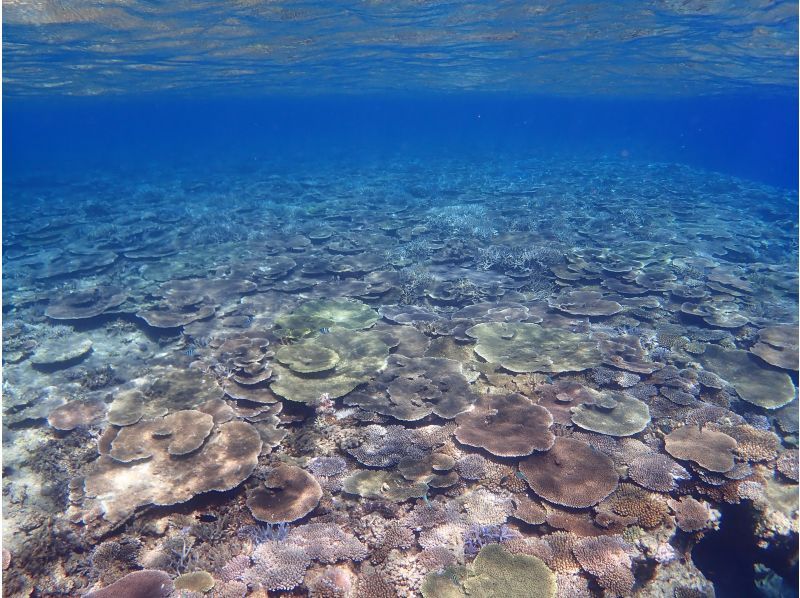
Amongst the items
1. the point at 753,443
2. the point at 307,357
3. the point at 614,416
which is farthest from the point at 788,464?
the point at 307,357

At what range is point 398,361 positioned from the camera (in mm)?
9086

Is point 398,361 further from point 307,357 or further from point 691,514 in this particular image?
point 691,514

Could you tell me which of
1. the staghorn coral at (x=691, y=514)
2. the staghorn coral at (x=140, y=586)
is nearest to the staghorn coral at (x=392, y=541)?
the staghorn coral at (x=140, y=586)

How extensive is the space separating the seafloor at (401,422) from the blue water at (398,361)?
5cm

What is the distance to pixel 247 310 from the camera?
1280 centimetres

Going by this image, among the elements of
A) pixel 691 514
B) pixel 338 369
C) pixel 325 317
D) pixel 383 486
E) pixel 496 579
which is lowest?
pixel 325 317

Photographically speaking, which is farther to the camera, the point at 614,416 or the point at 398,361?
the point at 398,361

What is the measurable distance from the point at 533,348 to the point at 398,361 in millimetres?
3014

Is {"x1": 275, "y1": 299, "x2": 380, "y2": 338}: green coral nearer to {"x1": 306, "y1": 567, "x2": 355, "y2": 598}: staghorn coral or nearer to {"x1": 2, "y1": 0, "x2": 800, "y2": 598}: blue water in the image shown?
{"x1": 2, "y1": 0, "x2": 800, "y2": 598}: blue water

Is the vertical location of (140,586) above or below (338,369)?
above

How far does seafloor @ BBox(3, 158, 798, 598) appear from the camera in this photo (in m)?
5.32

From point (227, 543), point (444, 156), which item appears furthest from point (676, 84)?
point (227, 543)

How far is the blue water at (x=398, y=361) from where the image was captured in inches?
219

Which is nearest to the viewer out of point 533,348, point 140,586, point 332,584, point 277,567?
point 140,586
